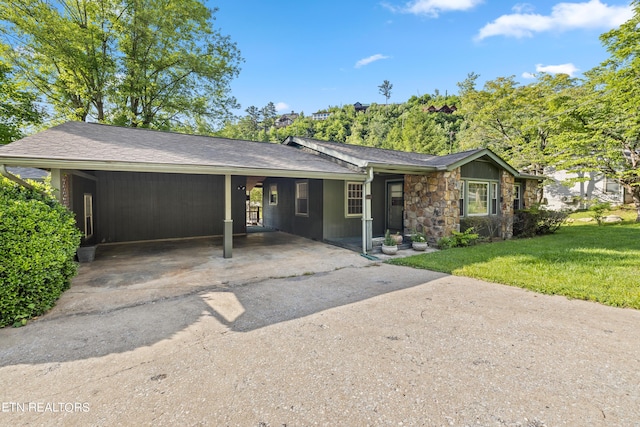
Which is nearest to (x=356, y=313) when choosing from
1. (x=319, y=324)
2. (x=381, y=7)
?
(x=319, y=324)

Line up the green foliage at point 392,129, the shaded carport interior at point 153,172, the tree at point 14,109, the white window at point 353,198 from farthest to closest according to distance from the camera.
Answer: the green foliage at point 392,129 < the tree at point 14,109 < the white window at point 353,198 < the shaded carport interior at point 153,172

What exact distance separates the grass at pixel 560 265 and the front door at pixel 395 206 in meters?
2.63

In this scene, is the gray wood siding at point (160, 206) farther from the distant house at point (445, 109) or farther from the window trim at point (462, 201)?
the distant house at point (445, 109)

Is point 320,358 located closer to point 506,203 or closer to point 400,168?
point 400,168

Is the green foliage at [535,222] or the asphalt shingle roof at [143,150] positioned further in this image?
the green foliage at [535,222]

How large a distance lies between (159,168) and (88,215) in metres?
4.50

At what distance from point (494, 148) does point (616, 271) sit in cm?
1774

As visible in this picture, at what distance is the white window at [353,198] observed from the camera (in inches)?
401

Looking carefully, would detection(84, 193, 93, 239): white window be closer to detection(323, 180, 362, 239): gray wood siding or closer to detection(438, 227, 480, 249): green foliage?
detection(323, 180, 362, 239): gray wood siding

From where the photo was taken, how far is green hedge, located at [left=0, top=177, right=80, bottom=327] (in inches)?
135

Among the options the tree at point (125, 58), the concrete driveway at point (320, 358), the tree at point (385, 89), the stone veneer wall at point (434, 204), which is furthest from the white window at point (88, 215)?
the tree at point (385, 89)

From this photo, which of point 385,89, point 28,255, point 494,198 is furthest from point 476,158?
point 385,89

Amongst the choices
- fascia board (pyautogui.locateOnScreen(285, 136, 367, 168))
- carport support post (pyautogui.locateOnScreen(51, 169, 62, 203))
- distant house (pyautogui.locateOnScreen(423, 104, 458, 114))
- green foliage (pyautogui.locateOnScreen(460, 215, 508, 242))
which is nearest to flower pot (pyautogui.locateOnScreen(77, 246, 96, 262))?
carport support post (pyautogui.locateOnScreen(51, 169, 62, 203))

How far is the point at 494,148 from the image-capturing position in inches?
818
